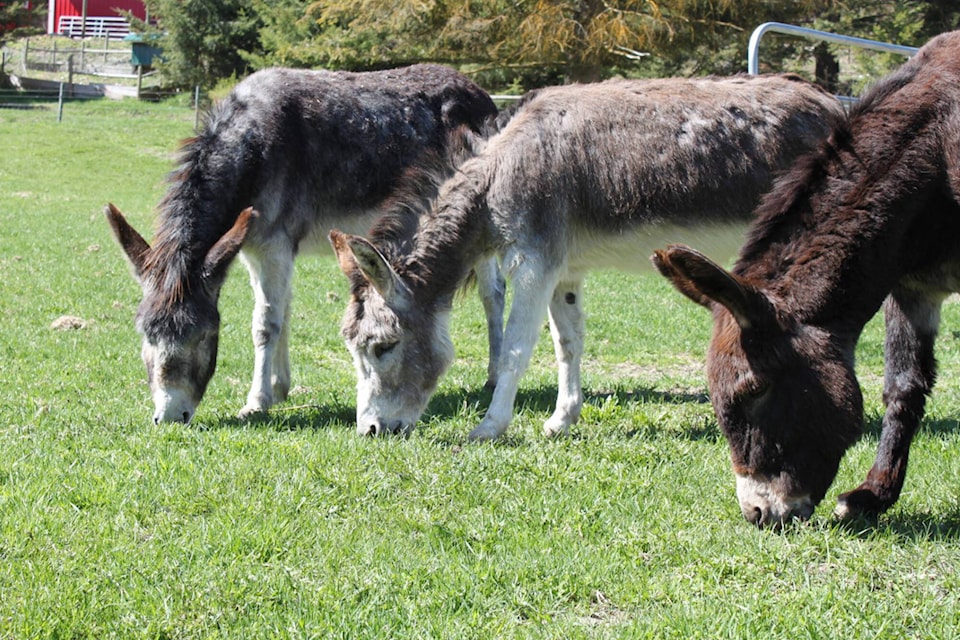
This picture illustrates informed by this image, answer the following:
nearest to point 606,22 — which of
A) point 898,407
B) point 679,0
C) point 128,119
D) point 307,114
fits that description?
point 679,0

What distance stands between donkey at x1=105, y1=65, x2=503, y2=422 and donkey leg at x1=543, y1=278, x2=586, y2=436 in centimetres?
125

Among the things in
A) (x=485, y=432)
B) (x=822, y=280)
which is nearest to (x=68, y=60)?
(x=485, y=432)

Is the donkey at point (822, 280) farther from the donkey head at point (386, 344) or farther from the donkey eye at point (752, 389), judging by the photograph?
the donkey head at point (386, 344)

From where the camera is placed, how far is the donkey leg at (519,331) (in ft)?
21.6

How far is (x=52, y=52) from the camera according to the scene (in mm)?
53344

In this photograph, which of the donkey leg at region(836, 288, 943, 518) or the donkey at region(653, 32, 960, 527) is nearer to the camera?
the donkey at region(653, 32, 960, 527)

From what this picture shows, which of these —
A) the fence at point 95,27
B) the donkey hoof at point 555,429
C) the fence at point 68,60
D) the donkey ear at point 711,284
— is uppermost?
the donkey ear at point 711,284

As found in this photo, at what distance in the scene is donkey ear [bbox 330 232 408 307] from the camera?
6.23 meters

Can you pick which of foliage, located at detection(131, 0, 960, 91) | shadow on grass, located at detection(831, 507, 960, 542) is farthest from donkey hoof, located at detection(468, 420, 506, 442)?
foliage, located at detection(131, 0, 960, 91)

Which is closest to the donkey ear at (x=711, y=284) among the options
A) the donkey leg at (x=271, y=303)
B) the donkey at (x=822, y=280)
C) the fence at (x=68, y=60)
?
the donkey at (x=822, y=280)

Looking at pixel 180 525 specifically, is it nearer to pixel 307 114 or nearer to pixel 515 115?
pixel 515 115

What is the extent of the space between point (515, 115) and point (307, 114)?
214 centimetres

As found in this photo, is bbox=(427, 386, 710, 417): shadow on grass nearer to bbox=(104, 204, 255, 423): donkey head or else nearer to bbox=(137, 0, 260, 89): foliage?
bbox=(104, 204, 255, 423): donkey head

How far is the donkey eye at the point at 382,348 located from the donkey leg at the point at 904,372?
112 inches
